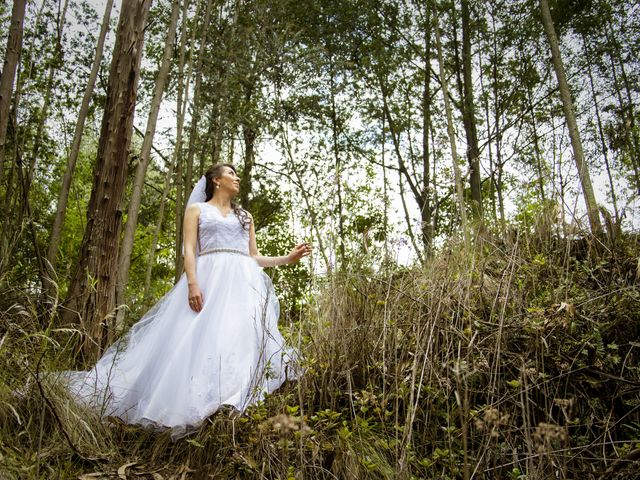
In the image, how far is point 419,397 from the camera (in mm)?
1937

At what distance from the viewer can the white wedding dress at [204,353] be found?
225 cm

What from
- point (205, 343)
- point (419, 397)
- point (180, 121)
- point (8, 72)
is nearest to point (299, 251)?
point (205, 343)

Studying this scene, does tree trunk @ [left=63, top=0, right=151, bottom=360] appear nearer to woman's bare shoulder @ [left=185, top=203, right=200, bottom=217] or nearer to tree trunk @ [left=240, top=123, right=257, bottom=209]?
woman's bare shoulder @ [left=185, top=203, right=200, bottom=217]

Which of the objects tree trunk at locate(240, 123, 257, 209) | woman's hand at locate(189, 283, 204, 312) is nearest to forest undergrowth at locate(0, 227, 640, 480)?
woman's hand at locate(189, 283, 204, 312)

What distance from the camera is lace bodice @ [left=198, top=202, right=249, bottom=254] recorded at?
3037 mm

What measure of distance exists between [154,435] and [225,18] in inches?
330

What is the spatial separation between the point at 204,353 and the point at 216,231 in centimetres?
90

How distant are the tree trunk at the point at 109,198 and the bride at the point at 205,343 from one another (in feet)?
1.80

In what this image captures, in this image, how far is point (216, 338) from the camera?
2.48m

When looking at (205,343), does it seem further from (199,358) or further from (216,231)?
(216,231)

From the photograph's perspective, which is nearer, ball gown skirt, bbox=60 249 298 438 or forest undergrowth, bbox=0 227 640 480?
forest undergrowth, bbox=0 227 640 480

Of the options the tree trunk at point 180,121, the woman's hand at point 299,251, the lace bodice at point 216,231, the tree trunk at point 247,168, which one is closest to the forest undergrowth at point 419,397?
the woman's hand at point 299,251

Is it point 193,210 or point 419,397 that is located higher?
point 193,210

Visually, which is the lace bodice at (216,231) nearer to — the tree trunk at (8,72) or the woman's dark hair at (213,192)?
the woman's dark hair at (213,192)
